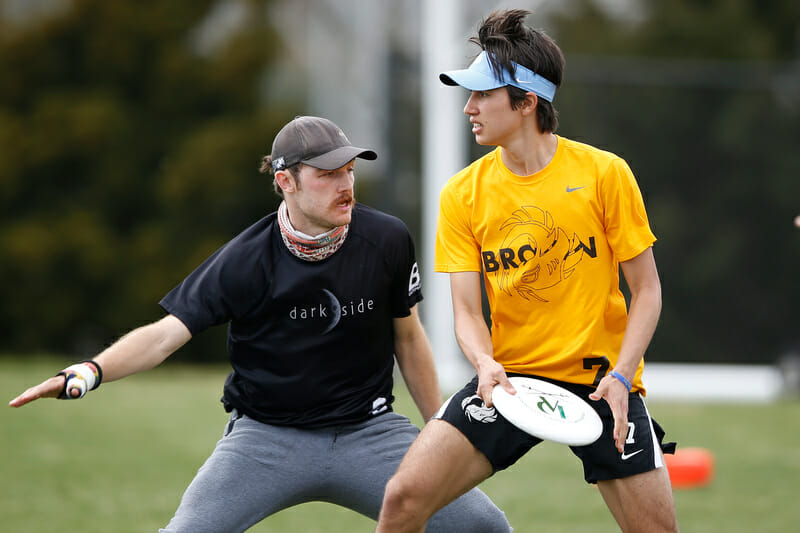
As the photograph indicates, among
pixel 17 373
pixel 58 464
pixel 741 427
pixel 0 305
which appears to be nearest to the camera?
pixel 58 464

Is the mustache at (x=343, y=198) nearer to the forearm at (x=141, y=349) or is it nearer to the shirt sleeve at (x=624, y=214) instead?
the forearm at (x=141, y=349)

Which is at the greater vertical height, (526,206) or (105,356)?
(526,206)

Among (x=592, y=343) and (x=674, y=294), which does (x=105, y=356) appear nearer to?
(x=592, y=343)

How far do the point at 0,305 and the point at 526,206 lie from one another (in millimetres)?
18368

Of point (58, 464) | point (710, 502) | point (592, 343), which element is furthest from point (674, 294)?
point (592, 343)

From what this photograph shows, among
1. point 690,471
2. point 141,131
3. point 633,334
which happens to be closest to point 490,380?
point 633,334

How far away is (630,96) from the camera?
47.3 ft

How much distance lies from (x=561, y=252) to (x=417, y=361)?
0.84 m

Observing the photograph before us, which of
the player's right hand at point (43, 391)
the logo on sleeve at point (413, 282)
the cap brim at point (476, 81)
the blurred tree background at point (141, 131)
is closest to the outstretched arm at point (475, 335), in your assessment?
the logo on sleeve at point (413, 282)

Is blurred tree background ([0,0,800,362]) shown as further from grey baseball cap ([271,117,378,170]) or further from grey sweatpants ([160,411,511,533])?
grey sweatpants ([160,411,511,533])

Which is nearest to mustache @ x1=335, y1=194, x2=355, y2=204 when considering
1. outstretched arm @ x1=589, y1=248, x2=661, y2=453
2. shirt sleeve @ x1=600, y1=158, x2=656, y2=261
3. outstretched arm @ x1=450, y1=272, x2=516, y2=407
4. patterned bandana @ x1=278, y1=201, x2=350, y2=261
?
patterned bandana @ x1=278, y1=201, x2=350, y2=261

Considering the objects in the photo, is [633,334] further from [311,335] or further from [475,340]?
[311,335]

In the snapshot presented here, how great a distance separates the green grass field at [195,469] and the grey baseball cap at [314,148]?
10.6 feet

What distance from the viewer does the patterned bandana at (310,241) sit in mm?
4254
